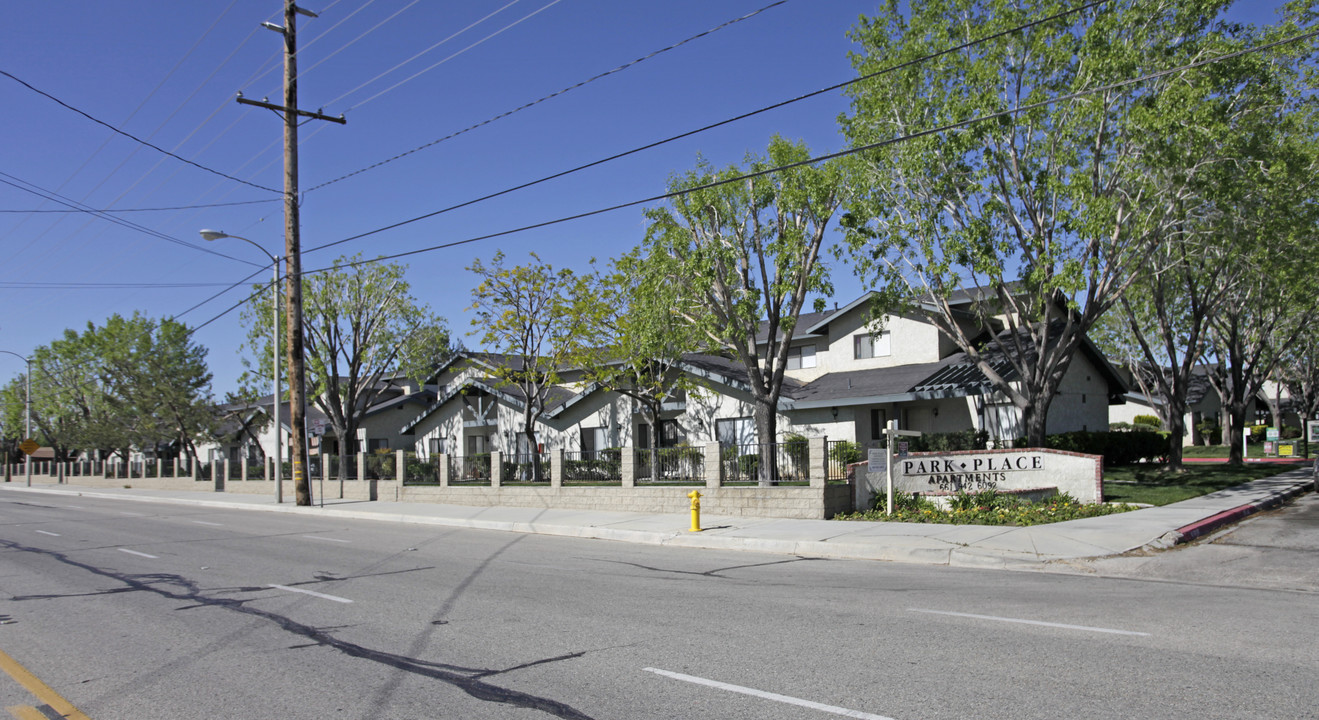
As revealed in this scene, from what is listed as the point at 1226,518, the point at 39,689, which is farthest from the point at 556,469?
the point at 39,689

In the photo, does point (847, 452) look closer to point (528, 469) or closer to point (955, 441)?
point (955, 441)

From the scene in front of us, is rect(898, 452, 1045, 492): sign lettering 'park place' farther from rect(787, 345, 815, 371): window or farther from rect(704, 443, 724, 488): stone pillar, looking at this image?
rect(787, 345, 815, 371): window

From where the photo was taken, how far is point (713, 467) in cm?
2003

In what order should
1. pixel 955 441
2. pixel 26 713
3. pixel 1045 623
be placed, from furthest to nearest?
pixel 955 441
pixel 1045 623
pixel 26 713

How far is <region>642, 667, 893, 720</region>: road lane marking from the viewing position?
210 inches

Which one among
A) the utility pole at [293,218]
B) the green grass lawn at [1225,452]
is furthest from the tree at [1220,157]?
the utility pole at [293,218]

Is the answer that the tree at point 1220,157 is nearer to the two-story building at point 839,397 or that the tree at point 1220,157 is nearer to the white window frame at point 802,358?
the two-story building at point 839,397

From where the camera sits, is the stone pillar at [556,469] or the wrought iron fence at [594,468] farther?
the wrought iron fence at [594,468]

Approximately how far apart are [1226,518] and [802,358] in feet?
59.1

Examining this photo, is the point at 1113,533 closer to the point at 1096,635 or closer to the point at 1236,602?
the point at 1236,602

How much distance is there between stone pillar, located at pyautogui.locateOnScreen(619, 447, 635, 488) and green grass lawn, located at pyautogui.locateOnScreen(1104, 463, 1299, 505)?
1082 centimetres

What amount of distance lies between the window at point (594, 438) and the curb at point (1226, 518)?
21580 millimetres

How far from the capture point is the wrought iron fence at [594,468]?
24.4 meters

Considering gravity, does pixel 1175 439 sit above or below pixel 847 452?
above
